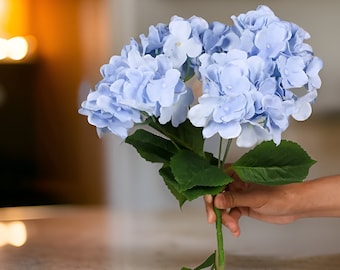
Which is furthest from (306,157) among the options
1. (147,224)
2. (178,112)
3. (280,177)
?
(147,224)

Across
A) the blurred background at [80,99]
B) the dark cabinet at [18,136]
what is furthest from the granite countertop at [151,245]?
the dark cabinet at [18,136]

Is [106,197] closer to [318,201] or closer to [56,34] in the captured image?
[56,34]

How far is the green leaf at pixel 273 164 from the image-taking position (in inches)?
30.1

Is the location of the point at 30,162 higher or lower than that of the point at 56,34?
lower

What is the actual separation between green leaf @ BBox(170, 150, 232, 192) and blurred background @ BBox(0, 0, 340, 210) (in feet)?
7.16

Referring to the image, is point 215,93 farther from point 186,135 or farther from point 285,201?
point 285,201

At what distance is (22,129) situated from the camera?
3.76 meters

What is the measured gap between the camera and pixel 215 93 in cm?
70

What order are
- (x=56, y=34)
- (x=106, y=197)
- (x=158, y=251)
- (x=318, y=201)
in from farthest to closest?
(x=56, y=34)
(x=106, y=197)
(x=158, y=251)
(x=318, y=201)

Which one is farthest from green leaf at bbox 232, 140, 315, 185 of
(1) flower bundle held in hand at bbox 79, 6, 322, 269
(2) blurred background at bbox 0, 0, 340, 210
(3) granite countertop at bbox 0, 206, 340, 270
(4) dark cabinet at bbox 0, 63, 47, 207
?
(4) dark cabinet at bbox 0, 63, 47, 207

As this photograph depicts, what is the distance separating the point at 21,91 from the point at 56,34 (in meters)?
0.37

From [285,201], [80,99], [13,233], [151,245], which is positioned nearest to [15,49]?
[80,99]

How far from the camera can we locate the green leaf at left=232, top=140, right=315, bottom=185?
30.1 inches

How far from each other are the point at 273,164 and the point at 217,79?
134 millimetres
